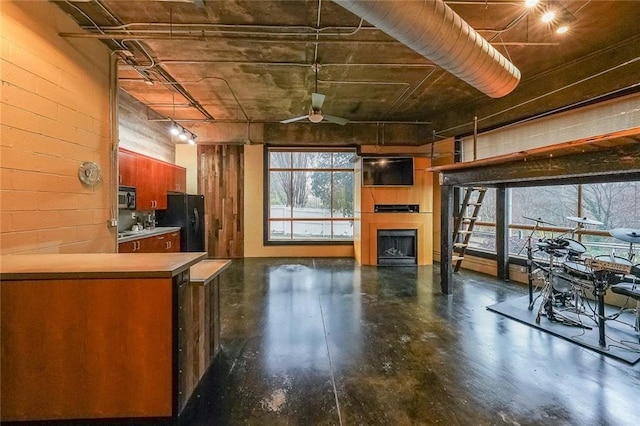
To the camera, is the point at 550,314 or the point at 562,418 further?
the point at 550,314

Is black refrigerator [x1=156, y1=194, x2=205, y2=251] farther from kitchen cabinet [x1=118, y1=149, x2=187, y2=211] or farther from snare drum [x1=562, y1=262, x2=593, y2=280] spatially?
snare drum [x1=562, y1=262, x2=593, y2=280]

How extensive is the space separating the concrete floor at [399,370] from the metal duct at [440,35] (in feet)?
8.73

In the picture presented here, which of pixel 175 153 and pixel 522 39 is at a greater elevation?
pixel 522 39

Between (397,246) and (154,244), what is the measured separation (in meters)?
4.93

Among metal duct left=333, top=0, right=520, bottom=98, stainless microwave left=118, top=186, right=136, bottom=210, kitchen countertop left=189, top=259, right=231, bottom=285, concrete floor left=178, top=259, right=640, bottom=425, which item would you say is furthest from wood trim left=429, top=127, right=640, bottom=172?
stainless microwave left=118, top=186, right=136, bottom=210

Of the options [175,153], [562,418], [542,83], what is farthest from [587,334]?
[175,153]

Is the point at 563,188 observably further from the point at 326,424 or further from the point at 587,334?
the point at 326,424

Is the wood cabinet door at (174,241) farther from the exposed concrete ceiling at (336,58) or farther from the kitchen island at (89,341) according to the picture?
the kitchen island at (89,341)

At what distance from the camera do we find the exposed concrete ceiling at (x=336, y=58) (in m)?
2.88

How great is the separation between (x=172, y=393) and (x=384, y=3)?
2.86 meters

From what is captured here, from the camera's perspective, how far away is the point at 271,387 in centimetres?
210

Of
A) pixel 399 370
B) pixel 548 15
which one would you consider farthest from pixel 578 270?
pixel 548 15

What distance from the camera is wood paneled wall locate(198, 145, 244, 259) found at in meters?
6.95

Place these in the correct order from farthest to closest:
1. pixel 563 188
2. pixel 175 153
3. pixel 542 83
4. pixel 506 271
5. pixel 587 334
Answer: pixel 175 153 < pixel 506 271 < pixel 563 188 < pixel 542 83 < pixel 587 334
